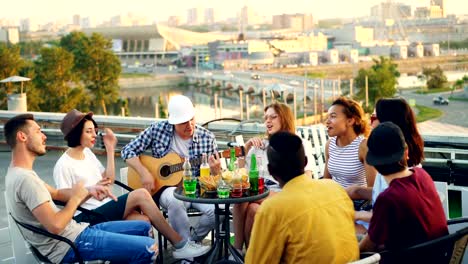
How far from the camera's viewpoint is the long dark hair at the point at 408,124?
2.90 m

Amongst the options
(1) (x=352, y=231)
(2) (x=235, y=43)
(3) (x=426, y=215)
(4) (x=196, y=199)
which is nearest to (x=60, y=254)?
(4) (x=196, y=199)

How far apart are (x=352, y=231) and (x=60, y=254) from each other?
53.5 inches

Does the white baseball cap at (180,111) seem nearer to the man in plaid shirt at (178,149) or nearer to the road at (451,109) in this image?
the man in plaid shirt at (178,149)

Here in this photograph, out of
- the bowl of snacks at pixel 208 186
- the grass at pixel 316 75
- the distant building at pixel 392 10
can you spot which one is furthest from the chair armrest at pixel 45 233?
the distant building at pixel 392 10

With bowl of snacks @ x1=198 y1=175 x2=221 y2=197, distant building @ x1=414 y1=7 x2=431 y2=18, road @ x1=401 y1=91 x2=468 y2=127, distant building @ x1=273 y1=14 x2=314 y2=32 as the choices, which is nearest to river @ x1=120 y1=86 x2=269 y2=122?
road @ x1=401 y1=91 x2=468 y2=127

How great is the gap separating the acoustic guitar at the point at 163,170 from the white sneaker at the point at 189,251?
0.48 metres

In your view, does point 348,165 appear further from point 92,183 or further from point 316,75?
point 316,75

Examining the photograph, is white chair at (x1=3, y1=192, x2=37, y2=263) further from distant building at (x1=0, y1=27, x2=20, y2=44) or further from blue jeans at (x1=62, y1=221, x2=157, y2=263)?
distant building at (x1=0, y1=27, x2=20, y2=44)

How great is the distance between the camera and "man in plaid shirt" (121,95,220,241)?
142 inches

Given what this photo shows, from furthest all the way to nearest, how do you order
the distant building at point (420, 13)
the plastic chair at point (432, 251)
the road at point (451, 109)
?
the distant building at point (420, 13), the road at point (451, 109), the plastic chair at point (432, 251)

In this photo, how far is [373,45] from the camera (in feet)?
357

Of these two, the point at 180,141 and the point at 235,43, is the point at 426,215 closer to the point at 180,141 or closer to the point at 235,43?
the point at 180,141

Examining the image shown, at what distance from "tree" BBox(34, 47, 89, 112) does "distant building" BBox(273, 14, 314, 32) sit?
5874 inches

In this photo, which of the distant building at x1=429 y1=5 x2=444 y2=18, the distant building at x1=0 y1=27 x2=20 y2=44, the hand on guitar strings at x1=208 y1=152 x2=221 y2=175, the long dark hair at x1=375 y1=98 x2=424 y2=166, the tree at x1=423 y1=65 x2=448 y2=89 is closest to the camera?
the long dark hair at x1=375 y1=98 x2=424 y2=166
